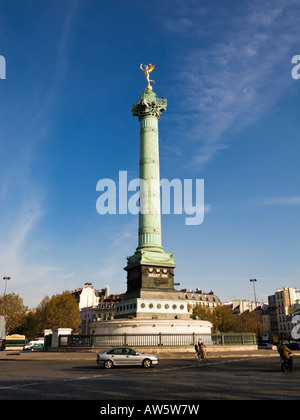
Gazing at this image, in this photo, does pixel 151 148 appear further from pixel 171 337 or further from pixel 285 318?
pixel 285 318

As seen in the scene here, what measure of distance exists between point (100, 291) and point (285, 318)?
6917cm

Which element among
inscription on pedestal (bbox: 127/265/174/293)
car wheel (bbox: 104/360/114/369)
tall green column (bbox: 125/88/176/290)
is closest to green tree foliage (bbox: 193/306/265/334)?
inscription on pedestal (bbox: 127/265/174/293)

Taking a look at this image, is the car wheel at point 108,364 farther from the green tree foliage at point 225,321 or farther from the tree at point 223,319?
the tree at point 223,319

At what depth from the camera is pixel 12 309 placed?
253 feet

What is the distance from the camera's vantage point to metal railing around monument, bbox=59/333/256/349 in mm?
33844

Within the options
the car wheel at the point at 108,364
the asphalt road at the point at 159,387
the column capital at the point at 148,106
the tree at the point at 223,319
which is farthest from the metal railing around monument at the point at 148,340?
the tree at the point at 223,319

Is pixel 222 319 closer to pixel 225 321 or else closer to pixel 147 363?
pixel 225 321

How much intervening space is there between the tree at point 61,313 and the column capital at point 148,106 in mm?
47437

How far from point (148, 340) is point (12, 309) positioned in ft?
170

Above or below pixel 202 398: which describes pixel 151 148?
above

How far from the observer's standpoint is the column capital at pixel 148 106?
5081 cm
